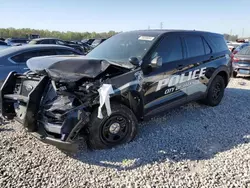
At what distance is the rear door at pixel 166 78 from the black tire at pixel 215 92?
1096 millimetres

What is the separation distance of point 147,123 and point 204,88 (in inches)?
64.4

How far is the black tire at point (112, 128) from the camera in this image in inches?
138

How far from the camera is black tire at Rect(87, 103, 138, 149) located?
3.51m

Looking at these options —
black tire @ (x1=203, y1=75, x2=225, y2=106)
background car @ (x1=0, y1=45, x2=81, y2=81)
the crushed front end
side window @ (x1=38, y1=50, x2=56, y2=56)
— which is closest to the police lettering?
black tire @ (x1=203, y1=75, x2=225, y2=106)

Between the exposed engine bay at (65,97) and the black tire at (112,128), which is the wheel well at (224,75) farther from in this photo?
the exposed engine bay at (65,97)

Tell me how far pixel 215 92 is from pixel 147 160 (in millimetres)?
3203

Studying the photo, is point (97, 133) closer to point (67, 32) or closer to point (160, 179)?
point (160, 179)

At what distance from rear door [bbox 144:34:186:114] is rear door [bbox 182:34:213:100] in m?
0.21

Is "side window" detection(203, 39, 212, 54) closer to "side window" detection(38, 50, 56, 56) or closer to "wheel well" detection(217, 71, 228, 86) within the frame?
"wheel well" detection(217, 71, 228, 86)

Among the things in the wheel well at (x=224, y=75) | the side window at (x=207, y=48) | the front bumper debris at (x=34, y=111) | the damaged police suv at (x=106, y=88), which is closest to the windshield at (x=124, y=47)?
the damaged police suv at (x=106, y=88)

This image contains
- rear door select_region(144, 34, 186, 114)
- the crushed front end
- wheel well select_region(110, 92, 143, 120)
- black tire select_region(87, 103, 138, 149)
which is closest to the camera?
the crushed front end

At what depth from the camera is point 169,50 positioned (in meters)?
4.52

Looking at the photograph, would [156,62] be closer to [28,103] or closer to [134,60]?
[134,60]

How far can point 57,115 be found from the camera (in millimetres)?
3275
